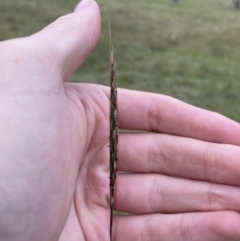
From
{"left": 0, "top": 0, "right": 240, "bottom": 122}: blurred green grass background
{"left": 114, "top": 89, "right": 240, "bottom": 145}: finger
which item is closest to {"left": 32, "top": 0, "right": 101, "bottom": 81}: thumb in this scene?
{"left": 114, "top": 89, "right": 240, "bottom": 145}: finger

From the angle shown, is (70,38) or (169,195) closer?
(70,38)

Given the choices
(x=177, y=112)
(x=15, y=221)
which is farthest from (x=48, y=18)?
(x=15, y=221)

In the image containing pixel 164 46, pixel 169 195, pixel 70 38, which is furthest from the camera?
pixel 164 46

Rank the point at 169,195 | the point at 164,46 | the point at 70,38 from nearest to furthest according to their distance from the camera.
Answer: the point at 70,38 < the point at 169,195 < the point at 164,46

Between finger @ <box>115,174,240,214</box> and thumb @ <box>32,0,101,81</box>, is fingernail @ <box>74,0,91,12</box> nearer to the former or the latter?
thumb @ <box>32,0,101,81</box>

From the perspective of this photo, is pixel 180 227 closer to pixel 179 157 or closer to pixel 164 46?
pixel 179 157

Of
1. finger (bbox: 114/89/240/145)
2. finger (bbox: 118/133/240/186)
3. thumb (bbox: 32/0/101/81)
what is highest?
thumb (bbox: 32/0/101/81)

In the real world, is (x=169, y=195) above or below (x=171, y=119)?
below

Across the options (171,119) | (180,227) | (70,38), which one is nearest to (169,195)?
(180,227)
